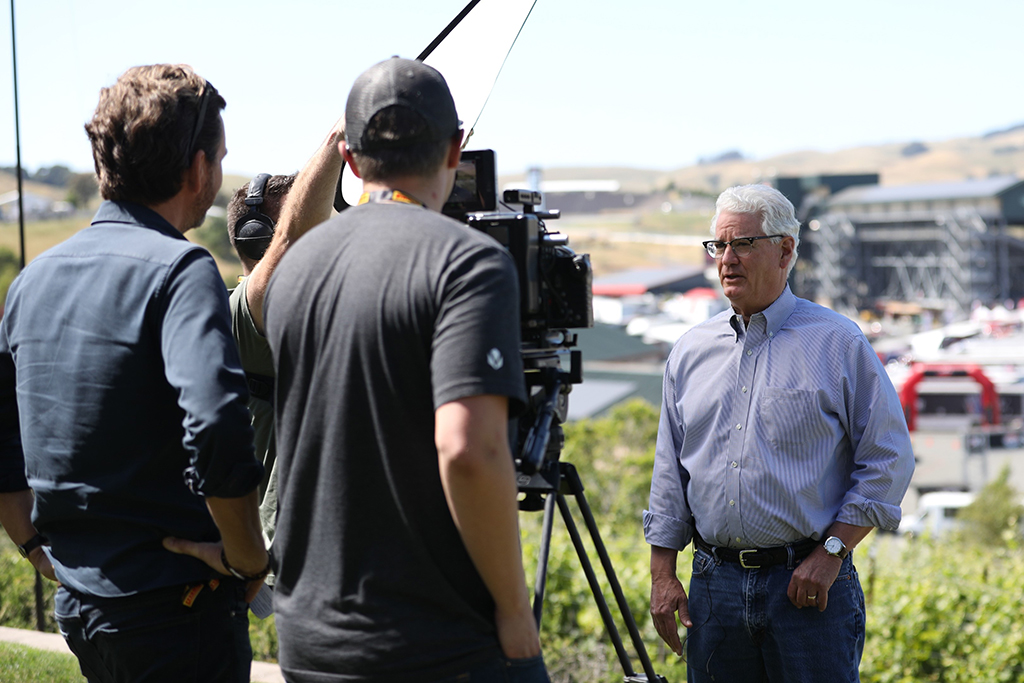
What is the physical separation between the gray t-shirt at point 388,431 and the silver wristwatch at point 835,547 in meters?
1.29

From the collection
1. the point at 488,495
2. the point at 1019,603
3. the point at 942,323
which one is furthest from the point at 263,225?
the point at 942,323

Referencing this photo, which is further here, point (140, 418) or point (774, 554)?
point (774, 554)

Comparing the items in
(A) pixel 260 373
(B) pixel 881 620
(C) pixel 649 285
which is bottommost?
(C) pixel 649 285

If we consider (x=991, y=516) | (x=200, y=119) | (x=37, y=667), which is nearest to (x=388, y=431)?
(x=200, y=119)

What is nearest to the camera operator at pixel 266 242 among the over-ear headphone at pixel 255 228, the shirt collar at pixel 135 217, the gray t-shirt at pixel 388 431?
the over-ear headphone at pixel 255 228

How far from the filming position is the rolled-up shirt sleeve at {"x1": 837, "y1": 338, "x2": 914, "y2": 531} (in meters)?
2.44

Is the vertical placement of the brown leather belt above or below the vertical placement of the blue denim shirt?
below

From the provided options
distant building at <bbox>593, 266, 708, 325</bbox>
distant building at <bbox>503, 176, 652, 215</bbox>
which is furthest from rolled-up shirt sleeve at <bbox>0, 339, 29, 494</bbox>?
distant building at <bbox>503, 176, 652, 215</bbox>

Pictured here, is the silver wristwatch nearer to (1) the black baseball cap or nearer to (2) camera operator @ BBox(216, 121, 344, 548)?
(2) camera operator @ BBox(216, 121, 344, 548)

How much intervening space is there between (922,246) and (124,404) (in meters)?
75.7

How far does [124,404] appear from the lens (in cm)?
163

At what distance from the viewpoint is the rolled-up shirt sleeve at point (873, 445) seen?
2.44 m

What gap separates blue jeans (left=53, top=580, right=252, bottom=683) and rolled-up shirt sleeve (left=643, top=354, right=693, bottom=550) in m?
1.41

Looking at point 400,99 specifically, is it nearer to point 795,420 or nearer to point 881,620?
point 795,420
